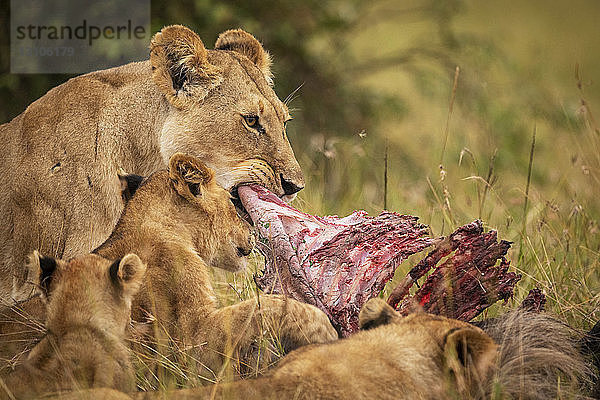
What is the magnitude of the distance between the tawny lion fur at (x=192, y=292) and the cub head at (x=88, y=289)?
0.45 feet

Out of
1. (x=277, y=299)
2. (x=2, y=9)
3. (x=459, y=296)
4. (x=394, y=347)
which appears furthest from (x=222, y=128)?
(x=2, y=9)

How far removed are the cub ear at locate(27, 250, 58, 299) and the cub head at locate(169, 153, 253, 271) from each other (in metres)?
0.69

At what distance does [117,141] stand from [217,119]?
0.48 metres

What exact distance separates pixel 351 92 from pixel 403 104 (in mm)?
532

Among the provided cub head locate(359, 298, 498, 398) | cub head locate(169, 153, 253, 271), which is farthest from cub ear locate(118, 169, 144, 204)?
cub head locate(359, 298, 498, 398)

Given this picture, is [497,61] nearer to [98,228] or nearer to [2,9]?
[2,9]

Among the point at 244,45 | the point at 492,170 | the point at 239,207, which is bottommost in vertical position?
the point at 492,170

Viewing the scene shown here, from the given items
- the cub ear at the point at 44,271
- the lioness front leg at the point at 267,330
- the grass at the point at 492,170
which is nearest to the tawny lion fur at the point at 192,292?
the lioness front leg at the point at 267,330

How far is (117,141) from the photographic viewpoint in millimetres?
4125

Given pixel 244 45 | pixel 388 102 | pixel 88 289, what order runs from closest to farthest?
pixel 88 289
pixel 244 45
pixel 388 102

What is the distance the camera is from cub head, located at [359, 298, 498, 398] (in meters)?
2.56

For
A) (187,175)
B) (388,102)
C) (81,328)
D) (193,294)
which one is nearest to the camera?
(81,328)

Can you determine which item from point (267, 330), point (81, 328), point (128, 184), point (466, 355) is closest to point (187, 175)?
point (128, 184)

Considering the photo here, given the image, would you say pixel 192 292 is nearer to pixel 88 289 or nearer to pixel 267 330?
pixel 267 330
